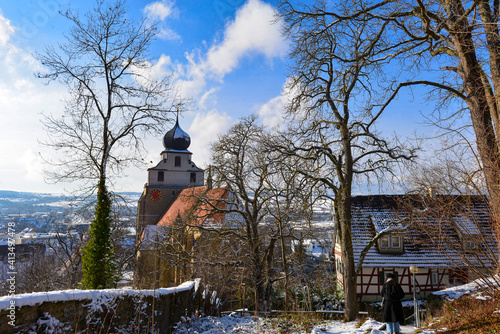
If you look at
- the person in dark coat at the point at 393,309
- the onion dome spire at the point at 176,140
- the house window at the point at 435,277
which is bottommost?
the house window at the point at 435,277

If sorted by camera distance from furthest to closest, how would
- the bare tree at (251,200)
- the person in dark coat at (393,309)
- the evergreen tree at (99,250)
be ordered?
1. the bare tree at (251,200)
2. the evergreen tree at (99,250)
3. the person in dark coat at (393,309)

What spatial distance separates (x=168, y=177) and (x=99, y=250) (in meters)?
36.3

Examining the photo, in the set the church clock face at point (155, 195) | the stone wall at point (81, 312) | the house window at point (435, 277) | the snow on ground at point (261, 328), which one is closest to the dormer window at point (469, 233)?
the snow on ground at point (261, 328)

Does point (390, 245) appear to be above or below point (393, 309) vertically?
above

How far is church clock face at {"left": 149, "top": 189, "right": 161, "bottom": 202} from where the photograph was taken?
46081 mm

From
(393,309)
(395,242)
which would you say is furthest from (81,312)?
(395,242)

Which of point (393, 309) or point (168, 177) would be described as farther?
point (168, 177)

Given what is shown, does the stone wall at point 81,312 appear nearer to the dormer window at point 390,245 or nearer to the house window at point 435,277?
the dormer window at point 390,245

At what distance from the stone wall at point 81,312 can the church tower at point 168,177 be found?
39.7 meters

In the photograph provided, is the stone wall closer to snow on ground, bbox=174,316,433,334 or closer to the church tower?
snow on ground, bbox=174,316,433,334

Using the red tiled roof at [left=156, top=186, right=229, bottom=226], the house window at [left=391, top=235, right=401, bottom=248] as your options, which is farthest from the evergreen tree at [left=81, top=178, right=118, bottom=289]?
the house window at [left=391, top=235, right=401, bottom=248]

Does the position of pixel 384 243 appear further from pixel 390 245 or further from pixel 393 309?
pixel 393 309

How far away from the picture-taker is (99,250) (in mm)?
11070

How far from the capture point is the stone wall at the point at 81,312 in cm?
432
